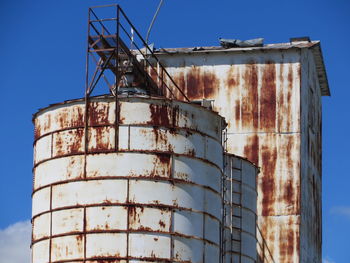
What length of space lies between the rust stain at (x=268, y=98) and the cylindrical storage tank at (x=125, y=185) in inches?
466

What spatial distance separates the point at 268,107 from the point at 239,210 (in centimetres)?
744

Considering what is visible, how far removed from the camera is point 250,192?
3703cm

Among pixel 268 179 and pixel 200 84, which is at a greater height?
pixel 200 84

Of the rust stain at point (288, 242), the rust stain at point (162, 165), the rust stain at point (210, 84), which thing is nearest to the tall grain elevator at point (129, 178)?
the rust stain at point (162, 165)

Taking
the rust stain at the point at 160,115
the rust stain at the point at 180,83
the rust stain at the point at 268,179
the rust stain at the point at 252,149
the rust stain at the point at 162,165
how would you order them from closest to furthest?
1. the rust stain at the point at 162,165
2. the rust stain at the point at 160,115
3. the rust stain at the point at 268,179
4. the rust stain at the point at 252,149
5. the rust stain at the point at 180,83

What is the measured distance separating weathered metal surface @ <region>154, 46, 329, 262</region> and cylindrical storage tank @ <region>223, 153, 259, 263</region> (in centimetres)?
359

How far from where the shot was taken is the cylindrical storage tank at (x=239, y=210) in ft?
115

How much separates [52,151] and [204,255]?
547 centimetres

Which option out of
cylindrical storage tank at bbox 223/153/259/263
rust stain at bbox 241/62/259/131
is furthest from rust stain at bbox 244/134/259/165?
cylindrical storage tank at bbox 223/153/259/263

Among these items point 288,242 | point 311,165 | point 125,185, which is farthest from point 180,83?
point 125,185

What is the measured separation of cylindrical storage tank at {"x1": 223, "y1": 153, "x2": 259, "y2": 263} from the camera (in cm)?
3509

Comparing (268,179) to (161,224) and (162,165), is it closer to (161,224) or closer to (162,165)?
(162,165)

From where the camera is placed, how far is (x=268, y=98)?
139 ft

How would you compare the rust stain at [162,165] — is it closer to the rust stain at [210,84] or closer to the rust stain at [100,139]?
the rust stain at [100,139]
